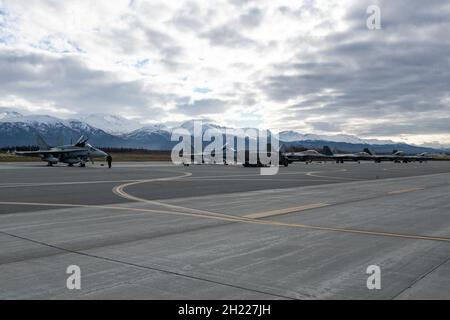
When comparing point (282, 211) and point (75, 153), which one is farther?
point (75, 153)
